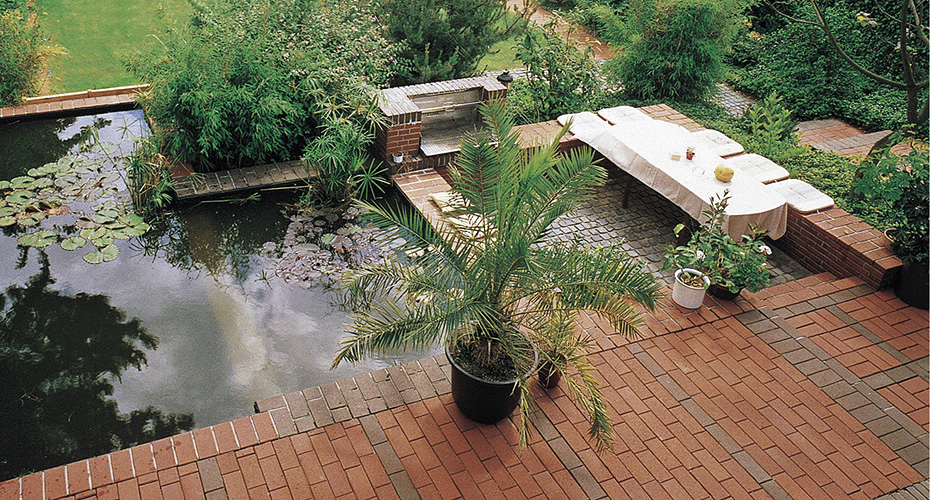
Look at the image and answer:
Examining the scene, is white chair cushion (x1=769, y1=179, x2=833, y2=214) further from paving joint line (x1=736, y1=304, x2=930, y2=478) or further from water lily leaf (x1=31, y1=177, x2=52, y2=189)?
water lily leaf (x1=31, y1=177, x2=52, y2=189)

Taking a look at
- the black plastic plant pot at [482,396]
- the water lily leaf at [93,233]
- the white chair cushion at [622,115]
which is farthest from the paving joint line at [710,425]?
the water lily leaf at [93,233]

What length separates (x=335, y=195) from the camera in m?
7.52

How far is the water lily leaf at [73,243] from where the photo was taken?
6602mm

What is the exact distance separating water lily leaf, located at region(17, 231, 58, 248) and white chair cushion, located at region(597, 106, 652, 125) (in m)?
5.95

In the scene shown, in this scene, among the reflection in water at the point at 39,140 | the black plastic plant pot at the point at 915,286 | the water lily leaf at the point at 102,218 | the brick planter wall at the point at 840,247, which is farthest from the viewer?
the reflection in water at the point at 39,140

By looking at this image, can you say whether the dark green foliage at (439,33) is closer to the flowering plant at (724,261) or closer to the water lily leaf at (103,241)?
the water lily leaf at (103,241)

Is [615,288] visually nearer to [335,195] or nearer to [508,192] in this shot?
[508,192]

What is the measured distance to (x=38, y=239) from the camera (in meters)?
6.68

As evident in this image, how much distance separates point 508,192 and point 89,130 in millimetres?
5992

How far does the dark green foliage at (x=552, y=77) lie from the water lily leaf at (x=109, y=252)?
5.13 meters

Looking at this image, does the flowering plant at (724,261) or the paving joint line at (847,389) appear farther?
the flowering plant at (724,261)

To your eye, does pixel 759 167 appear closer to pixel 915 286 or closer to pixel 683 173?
pixel 683 173


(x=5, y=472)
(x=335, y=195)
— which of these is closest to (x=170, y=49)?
(x=335, y=195)

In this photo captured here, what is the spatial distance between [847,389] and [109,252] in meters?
6.23
